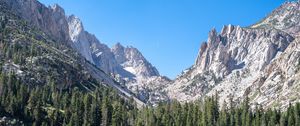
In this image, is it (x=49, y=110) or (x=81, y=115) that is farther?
(x=81, y=115)

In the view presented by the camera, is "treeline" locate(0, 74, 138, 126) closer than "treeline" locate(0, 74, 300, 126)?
Yes

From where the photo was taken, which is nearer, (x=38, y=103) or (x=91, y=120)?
(x=38, y=103)

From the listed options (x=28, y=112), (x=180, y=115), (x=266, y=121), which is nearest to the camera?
(x=28, y=112)

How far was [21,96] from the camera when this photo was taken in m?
178

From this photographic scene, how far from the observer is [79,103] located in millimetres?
193125

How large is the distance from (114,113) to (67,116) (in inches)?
885

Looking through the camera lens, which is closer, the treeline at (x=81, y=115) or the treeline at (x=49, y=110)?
the treeline at (x=49, y=110)

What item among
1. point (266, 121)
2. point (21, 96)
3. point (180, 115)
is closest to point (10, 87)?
point (21, 96)

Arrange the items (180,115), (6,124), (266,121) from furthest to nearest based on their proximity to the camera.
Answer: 1. (180,115)
2. (266,121)
3. (6,124)

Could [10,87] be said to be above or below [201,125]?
above

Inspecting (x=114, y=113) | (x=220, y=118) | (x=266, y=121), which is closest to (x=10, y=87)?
(x=114, y=113)

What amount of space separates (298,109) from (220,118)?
32292 millimetres

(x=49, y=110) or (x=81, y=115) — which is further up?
(x=49, y=110)

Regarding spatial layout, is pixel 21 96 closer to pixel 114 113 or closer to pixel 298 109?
pixel 114 113
